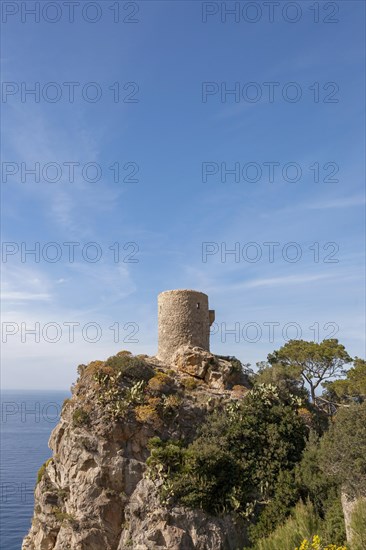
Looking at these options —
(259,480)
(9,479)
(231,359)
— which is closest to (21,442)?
(9,479)

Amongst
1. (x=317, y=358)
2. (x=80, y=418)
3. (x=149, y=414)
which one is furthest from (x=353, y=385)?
(x=80, y=418)

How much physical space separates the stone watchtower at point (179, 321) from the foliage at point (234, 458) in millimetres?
6472

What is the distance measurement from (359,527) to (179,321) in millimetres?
16987

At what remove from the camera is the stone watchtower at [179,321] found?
97.0 ft

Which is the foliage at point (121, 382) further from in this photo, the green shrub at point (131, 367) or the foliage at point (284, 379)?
the foliage at point (284, 379)

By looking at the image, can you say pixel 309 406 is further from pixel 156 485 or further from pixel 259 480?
pixel 156 485

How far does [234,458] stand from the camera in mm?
22109

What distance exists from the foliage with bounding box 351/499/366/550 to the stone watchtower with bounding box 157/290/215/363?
15607mm

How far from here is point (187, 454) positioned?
21.4 metres

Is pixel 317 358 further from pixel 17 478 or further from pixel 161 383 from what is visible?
pixel 17 478

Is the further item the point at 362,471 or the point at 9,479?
the point at 9,479

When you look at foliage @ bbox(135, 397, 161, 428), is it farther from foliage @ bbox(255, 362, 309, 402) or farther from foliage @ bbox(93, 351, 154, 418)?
foliage @ bbox(255, 362, 309, 402)

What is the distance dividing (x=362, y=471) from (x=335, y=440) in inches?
76.0

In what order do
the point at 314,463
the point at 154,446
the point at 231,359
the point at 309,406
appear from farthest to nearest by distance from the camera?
the point at 231,359 → the point at 309,406 → the point at 154,446 → the point at 314,463
